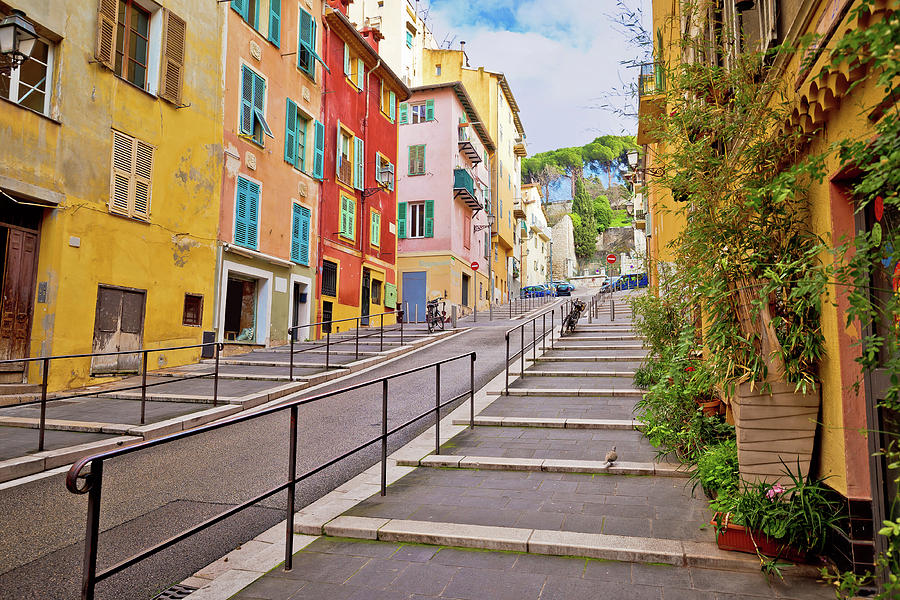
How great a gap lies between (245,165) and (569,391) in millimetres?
11785

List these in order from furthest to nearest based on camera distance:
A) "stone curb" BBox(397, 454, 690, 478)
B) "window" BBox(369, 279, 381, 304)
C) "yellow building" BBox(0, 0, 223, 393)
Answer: "window" BBox(369, 279, 381, 304), "yellow building" BBox(0, 0, 223, 393), "stone curb" BBox(397, 454, 690, 478)

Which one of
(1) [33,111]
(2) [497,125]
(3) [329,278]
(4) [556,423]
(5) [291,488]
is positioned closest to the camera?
(5) [291,488]

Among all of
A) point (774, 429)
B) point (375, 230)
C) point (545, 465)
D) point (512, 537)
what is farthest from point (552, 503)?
point (375, 230)

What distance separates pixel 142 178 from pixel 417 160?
21651 millimetres

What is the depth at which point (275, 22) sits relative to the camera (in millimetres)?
18469

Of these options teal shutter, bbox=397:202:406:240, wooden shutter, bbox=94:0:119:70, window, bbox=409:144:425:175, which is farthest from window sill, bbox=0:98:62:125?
window, bbox=409:144:425:175

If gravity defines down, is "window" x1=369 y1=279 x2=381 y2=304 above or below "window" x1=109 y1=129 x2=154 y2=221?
below

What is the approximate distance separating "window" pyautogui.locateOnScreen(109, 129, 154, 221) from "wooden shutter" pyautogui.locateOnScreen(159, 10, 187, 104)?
153 cm

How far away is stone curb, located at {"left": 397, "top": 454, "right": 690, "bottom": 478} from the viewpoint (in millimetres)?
5516

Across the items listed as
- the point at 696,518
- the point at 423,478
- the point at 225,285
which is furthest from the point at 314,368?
the point at 696,518

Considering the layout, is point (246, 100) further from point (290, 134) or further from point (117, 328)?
point (117, 328)

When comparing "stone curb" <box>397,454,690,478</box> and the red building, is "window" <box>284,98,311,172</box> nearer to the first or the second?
the red building

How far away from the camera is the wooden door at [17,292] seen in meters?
10.6

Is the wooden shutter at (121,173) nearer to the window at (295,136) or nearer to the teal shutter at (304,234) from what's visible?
the window at (295,136)
